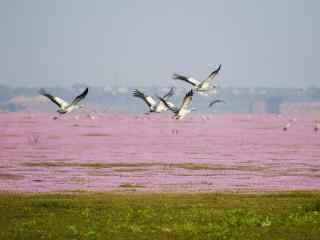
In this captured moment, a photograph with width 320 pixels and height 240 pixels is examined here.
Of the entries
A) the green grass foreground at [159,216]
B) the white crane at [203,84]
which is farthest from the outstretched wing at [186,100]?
the green grass foreground at [159,216]

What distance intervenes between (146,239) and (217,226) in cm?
225

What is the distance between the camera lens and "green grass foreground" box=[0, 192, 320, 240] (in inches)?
849

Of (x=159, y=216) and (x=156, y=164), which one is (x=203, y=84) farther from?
(x=159, y=216)

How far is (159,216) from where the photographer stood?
24578 millimetres

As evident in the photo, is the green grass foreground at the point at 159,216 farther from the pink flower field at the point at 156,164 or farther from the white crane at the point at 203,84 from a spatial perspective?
the white crane at the point at 203,84

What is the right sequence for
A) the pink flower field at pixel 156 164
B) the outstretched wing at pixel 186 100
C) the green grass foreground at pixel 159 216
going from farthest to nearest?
the outstretched wing at pixel 186 100 → the pink flower field at pixel 156 164 → the green grass foreground at pixel 159 216

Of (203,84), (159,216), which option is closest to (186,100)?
(203,84)

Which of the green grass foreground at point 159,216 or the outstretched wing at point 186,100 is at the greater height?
the outstretched wing at point 186,100

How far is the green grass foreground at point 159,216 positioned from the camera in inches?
849

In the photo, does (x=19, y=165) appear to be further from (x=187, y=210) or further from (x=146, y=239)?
(x=146, y=239)

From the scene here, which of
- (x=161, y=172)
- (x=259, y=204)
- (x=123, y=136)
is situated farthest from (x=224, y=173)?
(x=123, y=136)

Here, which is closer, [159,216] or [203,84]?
[159,216]

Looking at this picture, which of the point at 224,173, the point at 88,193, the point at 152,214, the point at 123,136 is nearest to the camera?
the point at 152,214

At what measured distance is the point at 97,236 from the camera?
2103cm
